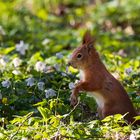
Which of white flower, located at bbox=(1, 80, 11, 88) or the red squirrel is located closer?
the red squirrel

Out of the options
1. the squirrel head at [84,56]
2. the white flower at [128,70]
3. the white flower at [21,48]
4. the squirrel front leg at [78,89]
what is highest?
the white flower at [21,48]

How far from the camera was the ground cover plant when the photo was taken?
5121 mm

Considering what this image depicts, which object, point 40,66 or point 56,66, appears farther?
point 56,66

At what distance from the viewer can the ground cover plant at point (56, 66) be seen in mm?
5121

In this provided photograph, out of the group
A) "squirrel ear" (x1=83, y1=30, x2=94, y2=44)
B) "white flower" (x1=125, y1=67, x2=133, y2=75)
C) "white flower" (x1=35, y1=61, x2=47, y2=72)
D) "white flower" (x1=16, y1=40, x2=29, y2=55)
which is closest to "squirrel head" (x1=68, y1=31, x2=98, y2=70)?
"squirrel ear" (x1=83, y1=30, x2=94, y2=44)

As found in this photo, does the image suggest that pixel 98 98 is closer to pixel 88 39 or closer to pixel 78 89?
pixel 78 89

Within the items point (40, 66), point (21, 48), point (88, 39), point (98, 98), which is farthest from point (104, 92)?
point (21, 48)

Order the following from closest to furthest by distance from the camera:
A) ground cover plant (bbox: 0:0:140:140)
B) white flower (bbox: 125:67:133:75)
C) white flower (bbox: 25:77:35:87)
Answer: ground cover plant (bbox: 0:0:140:140)
white flower (bbox: 25:77:35:87)
white flower (bbox: 125:67:133:75)

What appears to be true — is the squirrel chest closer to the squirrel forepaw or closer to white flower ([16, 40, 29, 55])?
the squirrel forepaw

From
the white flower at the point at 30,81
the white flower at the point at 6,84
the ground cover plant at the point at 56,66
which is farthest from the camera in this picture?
the white flower at the point at 30,81

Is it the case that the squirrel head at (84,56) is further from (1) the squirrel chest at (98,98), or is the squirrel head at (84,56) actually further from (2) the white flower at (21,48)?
(2) the white flower at (21,48)

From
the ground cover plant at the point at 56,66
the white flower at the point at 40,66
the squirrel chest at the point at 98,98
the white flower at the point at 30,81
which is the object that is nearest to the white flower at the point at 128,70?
the ground cover plant at the point at 56,66

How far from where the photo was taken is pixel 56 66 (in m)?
7.21

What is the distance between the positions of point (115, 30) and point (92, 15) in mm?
761
